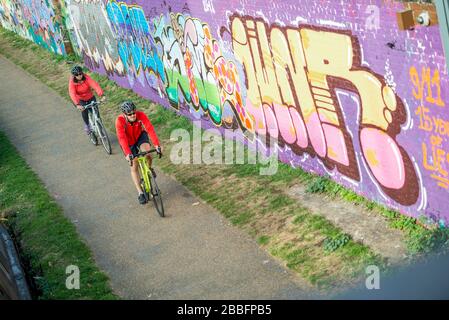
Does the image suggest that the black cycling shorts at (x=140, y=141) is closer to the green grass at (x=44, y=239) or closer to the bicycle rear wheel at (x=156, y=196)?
the bicycle rear wheel at (x=156, y=196)

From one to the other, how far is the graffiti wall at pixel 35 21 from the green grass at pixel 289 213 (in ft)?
41.3

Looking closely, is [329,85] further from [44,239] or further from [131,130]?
[44,239]

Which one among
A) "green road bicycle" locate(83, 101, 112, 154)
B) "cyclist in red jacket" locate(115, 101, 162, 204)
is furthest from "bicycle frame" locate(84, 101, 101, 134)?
"cyclist in red jacket" locate(115, 101, 162, 204)

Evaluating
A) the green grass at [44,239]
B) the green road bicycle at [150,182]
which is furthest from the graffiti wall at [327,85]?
the green grass at [44,239]

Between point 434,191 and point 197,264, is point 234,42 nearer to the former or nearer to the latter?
point 197,264

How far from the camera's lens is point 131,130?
11.9 metres

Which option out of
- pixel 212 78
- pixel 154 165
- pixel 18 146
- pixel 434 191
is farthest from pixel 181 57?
pixel 434 191

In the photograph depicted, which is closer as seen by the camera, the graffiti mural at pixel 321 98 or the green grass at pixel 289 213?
the green grass at pixel 289 213

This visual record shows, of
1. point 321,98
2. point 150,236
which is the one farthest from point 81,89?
point 321,98

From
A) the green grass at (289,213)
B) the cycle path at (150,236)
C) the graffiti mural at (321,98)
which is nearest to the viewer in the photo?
the green grass at (289,213)

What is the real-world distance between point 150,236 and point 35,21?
2012 centimetres

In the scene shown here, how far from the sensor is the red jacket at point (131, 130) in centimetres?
1162

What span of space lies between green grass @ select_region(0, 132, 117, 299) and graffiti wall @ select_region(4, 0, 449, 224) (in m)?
3.64

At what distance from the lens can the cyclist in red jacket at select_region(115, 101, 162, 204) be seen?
1161 cm
